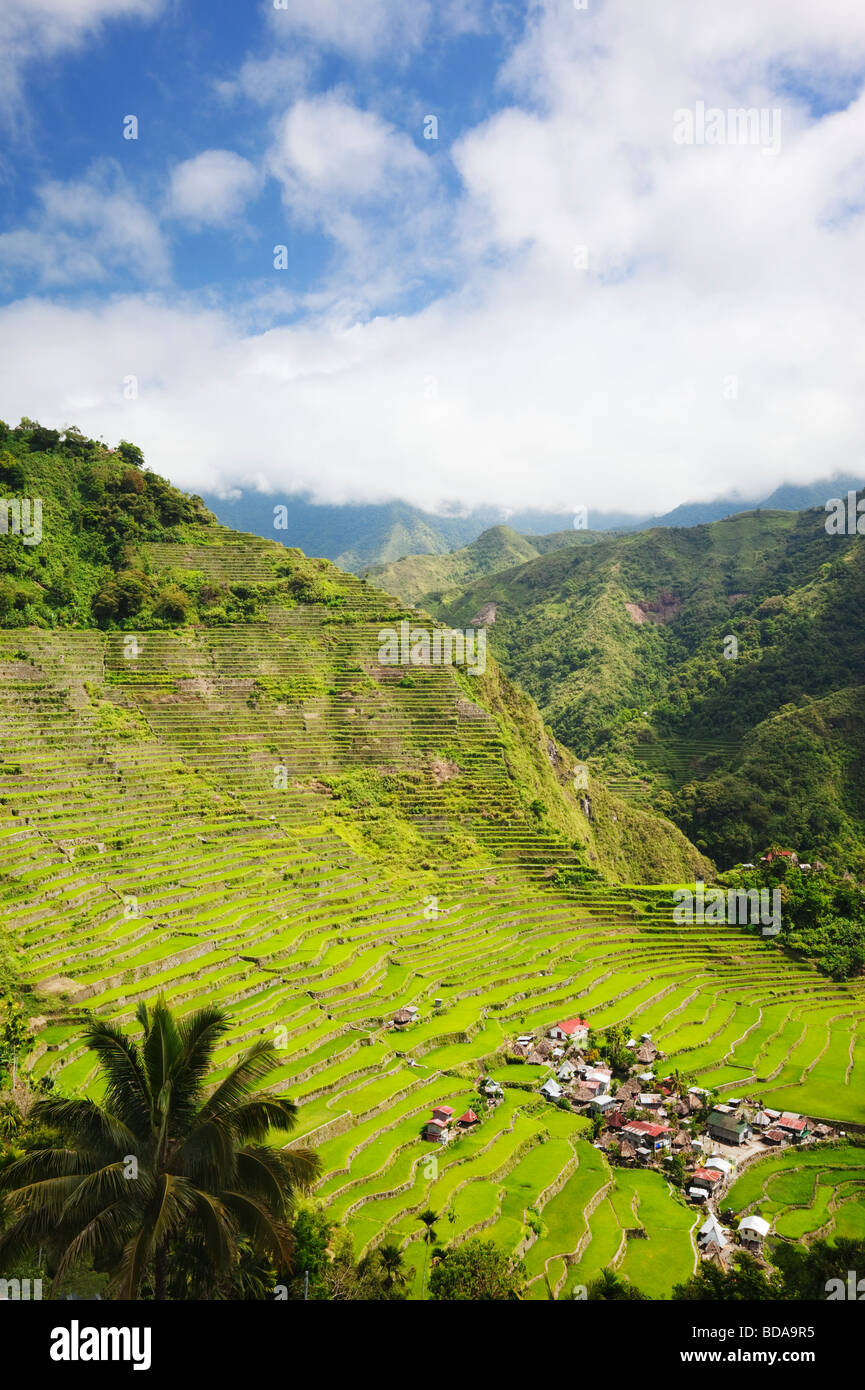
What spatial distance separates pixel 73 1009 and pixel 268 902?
10246mm

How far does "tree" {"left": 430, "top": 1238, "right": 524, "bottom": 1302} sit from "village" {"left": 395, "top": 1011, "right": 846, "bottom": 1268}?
558cm

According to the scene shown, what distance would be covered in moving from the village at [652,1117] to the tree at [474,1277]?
5.58m

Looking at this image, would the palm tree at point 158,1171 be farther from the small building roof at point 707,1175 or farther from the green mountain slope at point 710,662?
the green mountain slope at point 710,662

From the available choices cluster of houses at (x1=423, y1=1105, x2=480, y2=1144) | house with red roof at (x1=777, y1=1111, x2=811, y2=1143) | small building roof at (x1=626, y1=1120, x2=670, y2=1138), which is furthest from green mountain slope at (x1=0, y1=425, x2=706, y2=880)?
cluster of houses at (x1=423, y1=1105, x2=480, y2=1144)

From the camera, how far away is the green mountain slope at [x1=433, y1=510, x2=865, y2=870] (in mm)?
63938

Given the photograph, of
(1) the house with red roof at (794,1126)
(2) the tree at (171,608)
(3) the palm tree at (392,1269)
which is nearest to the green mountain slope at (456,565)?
(2) the tree at (171,608)

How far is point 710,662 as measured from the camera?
9100cm

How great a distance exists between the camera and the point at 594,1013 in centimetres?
2966

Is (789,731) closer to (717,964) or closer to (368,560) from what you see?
(717,964)

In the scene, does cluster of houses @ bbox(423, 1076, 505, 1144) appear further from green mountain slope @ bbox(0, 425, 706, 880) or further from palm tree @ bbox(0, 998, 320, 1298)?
green mountain slope @ bbox(0, 425, 706, 880)

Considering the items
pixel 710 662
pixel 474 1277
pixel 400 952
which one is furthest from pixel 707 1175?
pixel 710 662
